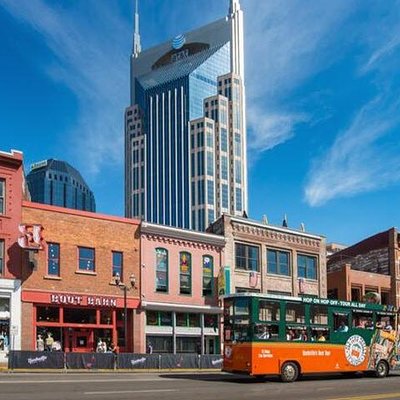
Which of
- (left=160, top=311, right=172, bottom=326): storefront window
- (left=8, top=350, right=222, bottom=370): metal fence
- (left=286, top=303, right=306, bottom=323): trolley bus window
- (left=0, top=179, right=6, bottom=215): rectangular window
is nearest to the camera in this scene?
(left=286, top=303, right=306, bottom=323): trolley bus window

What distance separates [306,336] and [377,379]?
11.5 feet

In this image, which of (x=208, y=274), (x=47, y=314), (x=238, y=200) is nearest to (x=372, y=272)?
(x=208, y=274)

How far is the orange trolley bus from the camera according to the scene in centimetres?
2600

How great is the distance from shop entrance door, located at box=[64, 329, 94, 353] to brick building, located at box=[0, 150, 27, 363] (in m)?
3.56

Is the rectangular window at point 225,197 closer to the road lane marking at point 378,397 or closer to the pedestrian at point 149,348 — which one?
the pedestrian at point 149,348

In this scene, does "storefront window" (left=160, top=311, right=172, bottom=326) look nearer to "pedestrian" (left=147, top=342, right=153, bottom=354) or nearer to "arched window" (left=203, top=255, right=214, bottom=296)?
"pedestrian" (left=147, top=342, right=153, bottom=354)

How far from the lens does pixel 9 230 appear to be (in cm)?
3894

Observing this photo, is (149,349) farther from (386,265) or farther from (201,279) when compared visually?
(386,265)

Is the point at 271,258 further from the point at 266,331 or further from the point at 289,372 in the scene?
the point at 266,331

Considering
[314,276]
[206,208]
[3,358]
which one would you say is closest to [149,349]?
[3,358]

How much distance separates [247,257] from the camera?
50656mm

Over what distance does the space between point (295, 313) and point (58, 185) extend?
148566mm

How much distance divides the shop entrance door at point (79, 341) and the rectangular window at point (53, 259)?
12.1ft

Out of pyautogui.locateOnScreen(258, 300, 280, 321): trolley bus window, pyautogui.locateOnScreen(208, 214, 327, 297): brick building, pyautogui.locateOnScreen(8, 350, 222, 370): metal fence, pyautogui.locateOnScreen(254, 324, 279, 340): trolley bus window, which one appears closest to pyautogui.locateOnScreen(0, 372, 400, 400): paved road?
pyautogui.locateOnScreen(254, 324, 279, 340): trolley bus window
